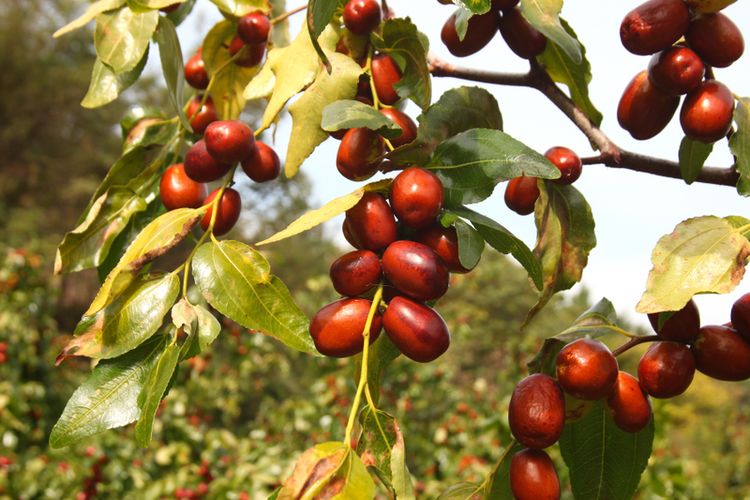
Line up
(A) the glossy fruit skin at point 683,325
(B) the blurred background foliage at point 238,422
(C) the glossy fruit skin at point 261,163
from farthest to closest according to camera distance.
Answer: (B) the blurred background foliage at point 238,422, (C) the glossy fruit skin at point 261,163, (A) the glossy fruit skin at point 683,325

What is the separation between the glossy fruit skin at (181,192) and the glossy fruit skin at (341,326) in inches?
10.7

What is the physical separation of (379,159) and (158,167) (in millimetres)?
366

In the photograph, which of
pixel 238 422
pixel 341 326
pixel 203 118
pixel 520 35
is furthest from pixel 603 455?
pixel 238 422

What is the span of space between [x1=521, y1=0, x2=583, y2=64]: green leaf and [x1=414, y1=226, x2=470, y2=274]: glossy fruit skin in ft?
0.61

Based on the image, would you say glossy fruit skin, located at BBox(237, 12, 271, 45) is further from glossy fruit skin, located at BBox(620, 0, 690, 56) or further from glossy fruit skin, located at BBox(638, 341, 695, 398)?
glossy fruit skin, located at BBox(638, 341, 695, 398)

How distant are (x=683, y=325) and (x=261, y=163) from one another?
42 cm

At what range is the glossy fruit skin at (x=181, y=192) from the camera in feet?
2.39

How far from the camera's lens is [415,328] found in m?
0.50

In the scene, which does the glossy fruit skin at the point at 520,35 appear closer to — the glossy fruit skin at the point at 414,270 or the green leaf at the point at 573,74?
the green leaf at the point at 573,74

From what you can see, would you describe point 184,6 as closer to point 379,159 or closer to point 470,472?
point 379,159

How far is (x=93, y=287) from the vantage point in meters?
15.3

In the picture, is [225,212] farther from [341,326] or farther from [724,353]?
[724,353]

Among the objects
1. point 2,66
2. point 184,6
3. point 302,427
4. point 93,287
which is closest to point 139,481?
point 302,427

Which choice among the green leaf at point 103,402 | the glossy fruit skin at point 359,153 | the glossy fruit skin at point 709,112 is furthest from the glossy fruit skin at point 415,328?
the glossy fruit skin at point 709,112
